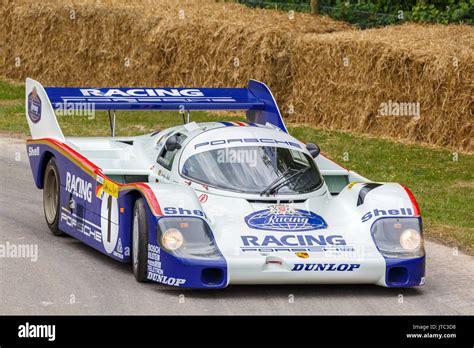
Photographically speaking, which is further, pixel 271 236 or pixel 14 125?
pixel 14 125

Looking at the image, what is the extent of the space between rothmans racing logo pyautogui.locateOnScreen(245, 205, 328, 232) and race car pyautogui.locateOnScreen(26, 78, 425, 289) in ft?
0.04

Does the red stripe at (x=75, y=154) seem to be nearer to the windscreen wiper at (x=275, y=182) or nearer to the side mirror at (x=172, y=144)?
the side mirror at (x=172, y=144)

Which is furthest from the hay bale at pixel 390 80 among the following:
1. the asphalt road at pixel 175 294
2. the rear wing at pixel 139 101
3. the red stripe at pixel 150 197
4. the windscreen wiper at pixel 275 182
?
the red stripe at pixel 150 197

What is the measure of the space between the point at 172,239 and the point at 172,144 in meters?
1.83

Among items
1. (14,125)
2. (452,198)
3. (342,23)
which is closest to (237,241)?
(452,198)

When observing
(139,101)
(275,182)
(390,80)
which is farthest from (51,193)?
(390,80)

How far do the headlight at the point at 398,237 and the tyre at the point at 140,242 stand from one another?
2.04 m

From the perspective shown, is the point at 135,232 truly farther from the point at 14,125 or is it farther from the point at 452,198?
the point at 14,125

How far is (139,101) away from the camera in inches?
566

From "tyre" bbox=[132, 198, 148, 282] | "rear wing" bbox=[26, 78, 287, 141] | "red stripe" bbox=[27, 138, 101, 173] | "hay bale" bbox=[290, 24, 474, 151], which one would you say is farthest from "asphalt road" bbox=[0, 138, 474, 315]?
"hay bale" bbox=[290, 24, 474, 151]

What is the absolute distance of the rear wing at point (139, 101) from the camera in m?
14.2

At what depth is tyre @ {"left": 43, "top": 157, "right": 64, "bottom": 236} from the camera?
13.7m
